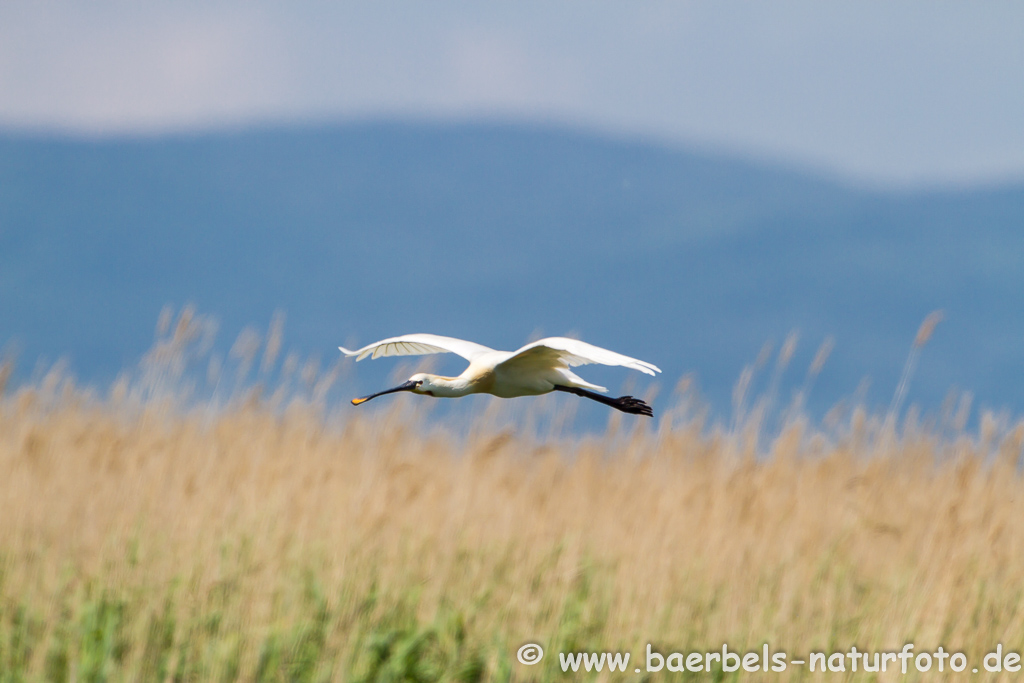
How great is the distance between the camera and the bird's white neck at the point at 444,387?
3.24m

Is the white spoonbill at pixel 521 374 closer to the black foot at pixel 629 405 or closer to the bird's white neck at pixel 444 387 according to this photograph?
the bird's white neck at pixel 444 387

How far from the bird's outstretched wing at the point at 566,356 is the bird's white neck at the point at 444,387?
0.57 ft

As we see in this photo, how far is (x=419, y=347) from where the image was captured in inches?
162

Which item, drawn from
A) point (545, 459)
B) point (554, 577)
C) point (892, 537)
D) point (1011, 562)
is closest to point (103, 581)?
point (554, 577)

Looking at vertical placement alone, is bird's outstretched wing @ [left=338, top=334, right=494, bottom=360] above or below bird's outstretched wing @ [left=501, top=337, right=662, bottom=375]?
above

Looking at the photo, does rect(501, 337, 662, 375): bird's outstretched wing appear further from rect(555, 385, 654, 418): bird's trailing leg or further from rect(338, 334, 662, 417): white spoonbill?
rect(555, 385, 654, 418): bird's trailing leg

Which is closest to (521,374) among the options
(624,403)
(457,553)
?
(624,403)

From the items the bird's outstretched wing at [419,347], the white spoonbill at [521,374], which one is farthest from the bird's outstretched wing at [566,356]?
the bird's outstretched wing at [419,347]

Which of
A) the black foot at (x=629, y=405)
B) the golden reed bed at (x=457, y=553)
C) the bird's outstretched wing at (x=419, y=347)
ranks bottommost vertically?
the golden reed bed at (x=457, y=553)

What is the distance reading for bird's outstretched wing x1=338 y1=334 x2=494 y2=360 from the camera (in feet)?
12.1

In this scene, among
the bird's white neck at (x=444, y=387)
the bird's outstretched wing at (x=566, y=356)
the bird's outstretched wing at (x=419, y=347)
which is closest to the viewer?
the bird's outstretched wing at (x=566, y=356)

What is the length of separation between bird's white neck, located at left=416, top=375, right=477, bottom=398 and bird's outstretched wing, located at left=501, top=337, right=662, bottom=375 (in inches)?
6.8

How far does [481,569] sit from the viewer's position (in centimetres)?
426

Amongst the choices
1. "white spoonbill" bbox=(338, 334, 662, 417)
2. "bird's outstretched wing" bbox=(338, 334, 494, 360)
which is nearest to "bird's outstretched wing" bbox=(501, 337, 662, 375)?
"white spoonbill" bbox=(338, 334, 662, 417)
